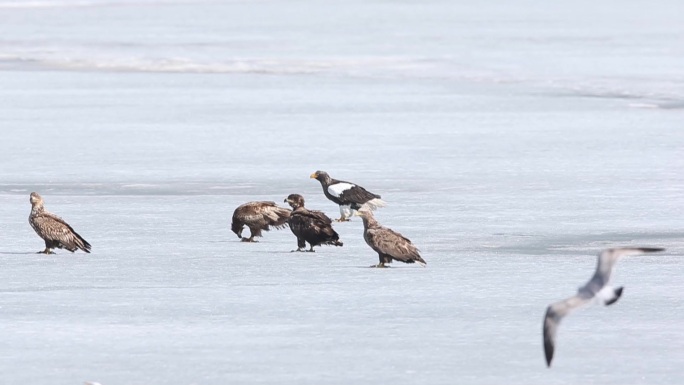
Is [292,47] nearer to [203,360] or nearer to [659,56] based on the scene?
[659,56]

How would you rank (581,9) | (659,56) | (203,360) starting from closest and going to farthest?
(203,360) → (659,56) → (581,9)

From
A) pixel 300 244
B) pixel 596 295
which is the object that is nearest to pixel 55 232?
pixel 300 244

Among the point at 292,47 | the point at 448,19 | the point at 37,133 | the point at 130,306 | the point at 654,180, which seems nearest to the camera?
the point at 130,306

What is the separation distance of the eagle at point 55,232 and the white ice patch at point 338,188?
68.9 inches

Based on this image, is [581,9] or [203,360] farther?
[581,9]

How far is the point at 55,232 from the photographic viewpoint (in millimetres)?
7898

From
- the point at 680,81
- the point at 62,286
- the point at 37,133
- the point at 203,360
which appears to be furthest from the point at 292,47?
the point at 203,360

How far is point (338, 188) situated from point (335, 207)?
2.97 feet

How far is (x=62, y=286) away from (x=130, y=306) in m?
0.59

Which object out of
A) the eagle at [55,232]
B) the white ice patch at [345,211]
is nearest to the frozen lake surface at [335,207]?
the eagle at [55,232]

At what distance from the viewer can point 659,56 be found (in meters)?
23.5

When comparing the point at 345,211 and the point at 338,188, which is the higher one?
the point at 338,188

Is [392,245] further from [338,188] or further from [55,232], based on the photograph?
[338,188]

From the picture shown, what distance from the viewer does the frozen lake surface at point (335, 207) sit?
18.4 ft
